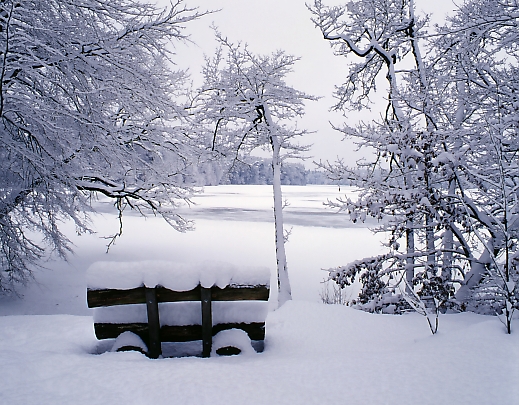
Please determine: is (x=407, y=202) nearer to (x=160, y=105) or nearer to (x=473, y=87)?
(x=473, y=87)

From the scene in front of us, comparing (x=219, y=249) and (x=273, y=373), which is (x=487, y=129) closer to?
(x=273, y=373)

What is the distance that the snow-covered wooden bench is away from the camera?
2.79 metres

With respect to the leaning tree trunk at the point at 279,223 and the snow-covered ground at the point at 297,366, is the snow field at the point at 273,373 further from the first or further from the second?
the leaning tree trunk at the point at 279,223

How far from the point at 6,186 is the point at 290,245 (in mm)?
11527

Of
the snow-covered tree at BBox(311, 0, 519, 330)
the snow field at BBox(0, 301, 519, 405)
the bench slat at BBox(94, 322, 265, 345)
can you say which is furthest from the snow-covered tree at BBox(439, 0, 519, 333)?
the bench slat at BBox(94, 322, 265, 345)

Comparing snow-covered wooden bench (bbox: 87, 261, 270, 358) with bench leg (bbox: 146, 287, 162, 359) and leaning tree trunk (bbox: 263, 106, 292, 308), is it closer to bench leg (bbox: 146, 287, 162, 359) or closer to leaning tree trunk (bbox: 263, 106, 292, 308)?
bench leg (bbox: 146, 287, 162, 359)

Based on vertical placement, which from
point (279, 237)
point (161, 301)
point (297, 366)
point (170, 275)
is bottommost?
point (279, 237)

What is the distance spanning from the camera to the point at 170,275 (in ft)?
9.28

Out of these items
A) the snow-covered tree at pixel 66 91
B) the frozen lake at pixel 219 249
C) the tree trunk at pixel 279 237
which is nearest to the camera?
the snow-covered tree at pixel 66 91

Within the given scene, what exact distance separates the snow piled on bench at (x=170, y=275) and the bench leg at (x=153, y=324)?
11 centimetres

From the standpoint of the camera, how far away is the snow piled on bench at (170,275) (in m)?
2.77

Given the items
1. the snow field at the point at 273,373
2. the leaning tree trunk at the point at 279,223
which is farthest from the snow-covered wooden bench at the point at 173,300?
the leaning tree trunk at the point at 279,223

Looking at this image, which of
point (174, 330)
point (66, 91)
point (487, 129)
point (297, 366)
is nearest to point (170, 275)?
point (174, 330)

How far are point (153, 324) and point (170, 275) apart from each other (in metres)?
0.48
